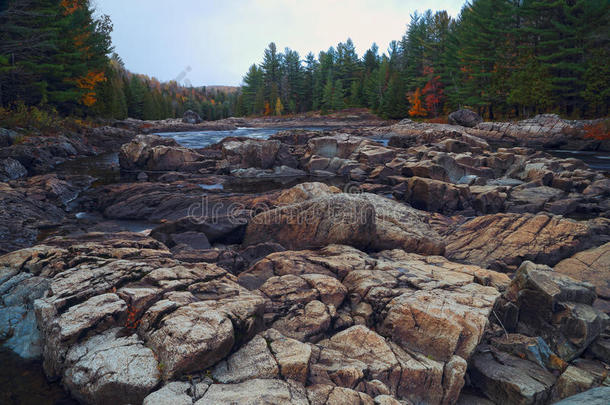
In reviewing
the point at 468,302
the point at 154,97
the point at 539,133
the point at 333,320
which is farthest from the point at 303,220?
the point at 154,97

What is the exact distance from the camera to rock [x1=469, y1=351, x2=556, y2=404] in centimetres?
454

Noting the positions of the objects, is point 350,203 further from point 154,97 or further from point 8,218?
point 154,97

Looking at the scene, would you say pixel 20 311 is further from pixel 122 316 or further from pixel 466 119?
pixel 466 119

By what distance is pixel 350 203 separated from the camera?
922 cm

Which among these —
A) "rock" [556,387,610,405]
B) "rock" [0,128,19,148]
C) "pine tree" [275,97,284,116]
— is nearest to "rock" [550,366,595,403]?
"rock" [556,387,610,405]

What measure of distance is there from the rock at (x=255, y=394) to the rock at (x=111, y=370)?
0.80 m

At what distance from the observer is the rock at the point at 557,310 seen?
A: 521 centimetres

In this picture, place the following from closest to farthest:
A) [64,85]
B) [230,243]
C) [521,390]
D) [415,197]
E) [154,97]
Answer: [521,390] → [230,243] → [415,197] → [64,85] → [154,97]

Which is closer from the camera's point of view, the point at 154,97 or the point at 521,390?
the point at 521,390

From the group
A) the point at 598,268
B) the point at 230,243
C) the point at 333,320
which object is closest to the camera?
the point at 333,320

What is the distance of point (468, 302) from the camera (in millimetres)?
5836

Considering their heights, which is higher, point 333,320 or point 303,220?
point 303,220

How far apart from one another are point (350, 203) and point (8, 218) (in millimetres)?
11233

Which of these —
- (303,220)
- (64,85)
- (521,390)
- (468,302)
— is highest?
(64,85)
